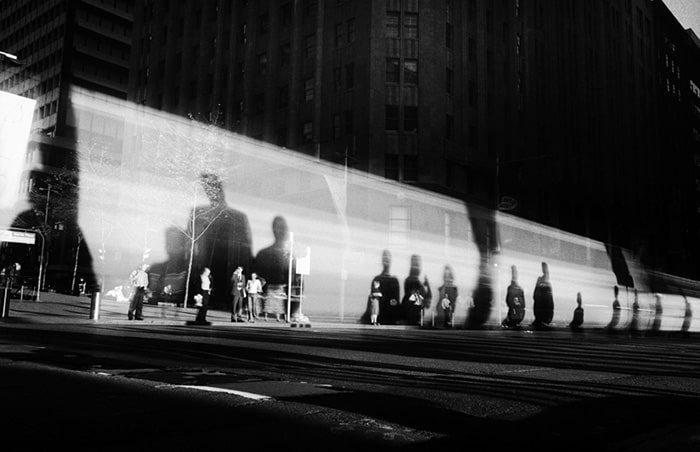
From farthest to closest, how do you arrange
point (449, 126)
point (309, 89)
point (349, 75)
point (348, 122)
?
point (309, 89)
point (349, 75)
point (449, 126)
point (348, 122)

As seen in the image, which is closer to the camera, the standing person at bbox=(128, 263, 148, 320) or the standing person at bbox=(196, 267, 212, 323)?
the standing person at bbox=(128, 263, 148, 320)

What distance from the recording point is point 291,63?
45094mm

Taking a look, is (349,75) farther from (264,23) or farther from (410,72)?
(264,23)

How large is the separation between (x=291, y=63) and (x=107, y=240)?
17.0 meters

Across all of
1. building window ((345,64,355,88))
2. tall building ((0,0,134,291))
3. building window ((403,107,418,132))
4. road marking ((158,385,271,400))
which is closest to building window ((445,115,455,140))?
building window ((403,107,418,132))

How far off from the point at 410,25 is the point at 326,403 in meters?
39.1

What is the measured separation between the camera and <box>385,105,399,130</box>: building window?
4022cm

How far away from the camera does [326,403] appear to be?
16.1 ft

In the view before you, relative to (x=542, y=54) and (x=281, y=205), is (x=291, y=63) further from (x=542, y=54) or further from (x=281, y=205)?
(x=542, y=54)

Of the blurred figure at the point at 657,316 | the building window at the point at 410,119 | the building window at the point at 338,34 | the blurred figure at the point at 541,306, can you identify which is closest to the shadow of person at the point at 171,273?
the building window at the point at 410,119

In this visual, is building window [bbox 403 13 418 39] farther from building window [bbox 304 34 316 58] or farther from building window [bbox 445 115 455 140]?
building window [bbox 304 34 316 58]

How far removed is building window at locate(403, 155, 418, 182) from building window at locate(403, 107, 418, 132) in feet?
5.74

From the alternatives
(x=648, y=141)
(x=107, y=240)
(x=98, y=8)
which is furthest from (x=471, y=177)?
(x=98, y=8)

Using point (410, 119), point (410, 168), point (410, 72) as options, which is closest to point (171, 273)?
point (410, 168)
